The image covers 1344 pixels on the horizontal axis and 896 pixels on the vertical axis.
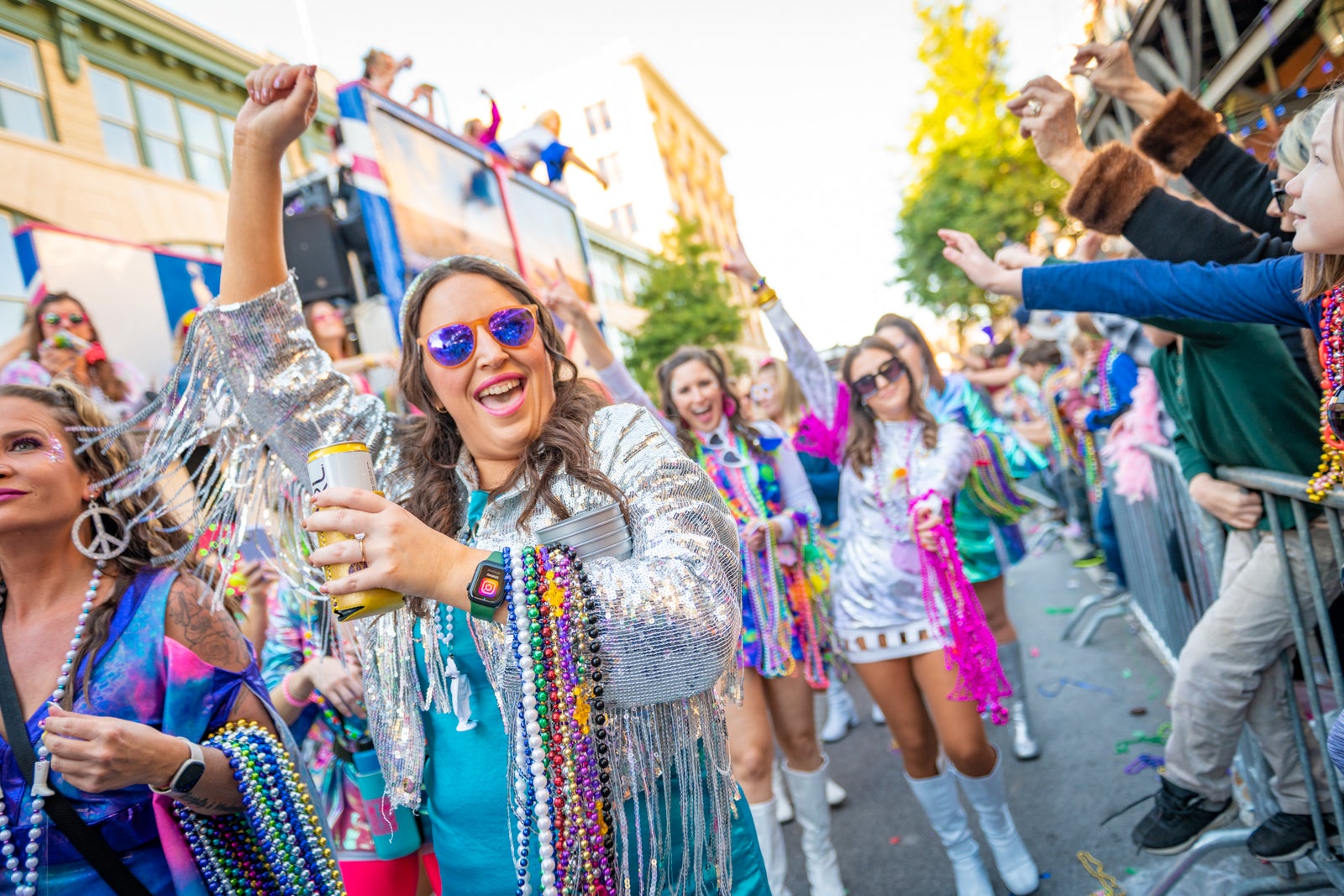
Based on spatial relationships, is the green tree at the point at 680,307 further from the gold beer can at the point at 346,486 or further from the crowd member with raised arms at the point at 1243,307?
the gold beer can at the point at 346,486

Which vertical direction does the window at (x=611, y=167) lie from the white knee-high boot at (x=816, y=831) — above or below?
above

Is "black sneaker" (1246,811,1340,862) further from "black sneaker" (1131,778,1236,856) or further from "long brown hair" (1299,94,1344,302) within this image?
"long brown hair" (1299,94,1344,302)

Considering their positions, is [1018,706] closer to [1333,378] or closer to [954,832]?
[954,832]

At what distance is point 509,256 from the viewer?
4133 millimetres

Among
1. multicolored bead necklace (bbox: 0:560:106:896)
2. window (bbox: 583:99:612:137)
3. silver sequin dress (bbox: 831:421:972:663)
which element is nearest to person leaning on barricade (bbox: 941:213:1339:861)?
silver sequin dress (bbox: 831:421:972:663)

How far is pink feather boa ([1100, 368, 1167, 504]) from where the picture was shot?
4004 mm

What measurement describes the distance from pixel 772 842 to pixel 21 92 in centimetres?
1226

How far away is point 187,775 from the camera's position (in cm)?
159

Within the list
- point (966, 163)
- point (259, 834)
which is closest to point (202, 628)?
point (259, 834)

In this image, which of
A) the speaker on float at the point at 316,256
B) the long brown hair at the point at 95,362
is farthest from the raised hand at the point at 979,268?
the long brown hair at the point at 95,362

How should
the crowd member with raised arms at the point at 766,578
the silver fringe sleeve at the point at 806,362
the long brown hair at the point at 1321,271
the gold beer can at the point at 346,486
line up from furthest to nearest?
the silver fringe sleeve at the point at 806,362
the crowd member with raised arms at the point at 766,578
the long brown hair at the point at 1321,271
the gold beer can at the point at 346,486

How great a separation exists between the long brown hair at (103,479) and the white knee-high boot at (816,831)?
2.30 m

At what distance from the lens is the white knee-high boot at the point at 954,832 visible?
9.37ft

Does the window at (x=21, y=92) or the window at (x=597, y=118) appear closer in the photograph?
the window at (x=21, y=92)
